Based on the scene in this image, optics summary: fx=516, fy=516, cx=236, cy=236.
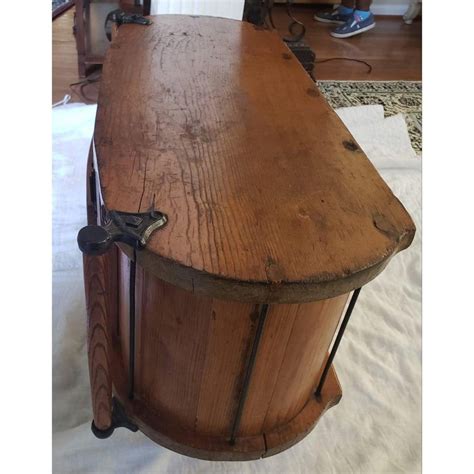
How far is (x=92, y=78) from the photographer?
7.20 ft

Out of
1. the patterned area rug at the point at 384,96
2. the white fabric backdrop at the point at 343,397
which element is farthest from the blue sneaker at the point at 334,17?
the white fabric backdrop at the point at 343,397

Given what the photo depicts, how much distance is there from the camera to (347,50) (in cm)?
282

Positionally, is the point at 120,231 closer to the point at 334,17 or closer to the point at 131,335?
the point at 131,335

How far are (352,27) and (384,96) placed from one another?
95cm

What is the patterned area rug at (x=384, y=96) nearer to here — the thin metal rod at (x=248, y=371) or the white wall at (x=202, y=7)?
the white wall at (x=202, y=7)

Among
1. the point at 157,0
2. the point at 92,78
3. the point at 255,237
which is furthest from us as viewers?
the point at 92,78

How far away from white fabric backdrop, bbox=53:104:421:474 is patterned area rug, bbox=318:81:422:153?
798 millimetres

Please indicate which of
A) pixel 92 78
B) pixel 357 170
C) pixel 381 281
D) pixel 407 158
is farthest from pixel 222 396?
pixel 92 78

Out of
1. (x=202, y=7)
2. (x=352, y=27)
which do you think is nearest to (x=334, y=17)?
(x=352, y=27)

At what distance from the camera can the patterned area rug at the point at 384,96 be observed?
2.14 m

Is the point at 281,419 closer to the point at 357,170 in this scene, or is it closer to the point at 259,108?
the point at 357,170

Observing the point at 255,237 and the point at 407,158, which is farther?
the point at 407,158

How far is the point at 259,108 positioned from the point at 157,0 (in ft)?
2.82

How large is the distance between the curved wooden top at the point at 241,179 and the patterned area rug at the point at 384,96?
117 cm
